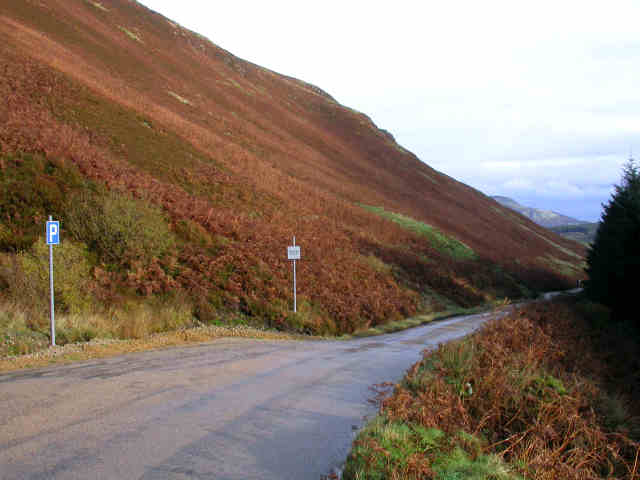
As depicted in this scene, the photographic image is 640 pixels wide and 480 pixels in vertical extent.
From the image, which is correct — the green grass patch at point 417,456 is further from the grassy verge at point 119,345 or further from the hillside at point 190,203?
the hillside at point 190,203

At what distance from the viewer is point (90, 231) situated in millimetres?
15219

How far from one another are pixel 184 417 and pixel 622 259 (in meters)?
20.5

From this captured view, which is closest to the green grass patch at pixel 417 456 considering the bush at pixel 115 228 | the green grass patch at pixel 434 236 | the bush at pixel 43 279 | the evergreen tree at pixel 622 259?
the bush at pixel 43 279

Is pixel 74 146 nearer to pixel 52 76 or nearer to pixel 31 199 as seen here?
pixel 31 199

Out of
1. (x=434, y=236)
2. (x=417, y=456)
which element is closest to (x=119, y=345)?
(x=417, y=456)

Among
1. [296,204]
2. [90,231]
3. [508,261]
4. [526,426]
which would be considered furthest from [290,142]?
[526,426]

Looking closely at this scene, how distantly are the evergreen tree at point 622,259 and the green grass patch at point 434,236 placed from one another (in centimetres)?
1034

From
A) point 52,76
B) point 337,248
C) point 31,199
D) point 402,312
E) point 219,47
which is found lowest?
point 402,312

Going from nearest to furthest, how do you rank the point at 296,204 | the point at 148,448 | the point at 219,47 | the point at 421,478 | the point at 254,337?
1. the point at 421,478
2. the point at 148,448
3. the point at 254,337
4. the point at 296,204
5. the point at 219,47

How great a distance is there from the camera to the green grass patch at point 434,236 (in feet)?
124

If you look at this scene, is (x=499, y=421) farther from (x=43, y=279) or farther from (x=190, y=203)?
(x=190, y=203)

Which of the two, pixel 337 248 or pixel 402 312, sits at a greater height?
pixel 337 248

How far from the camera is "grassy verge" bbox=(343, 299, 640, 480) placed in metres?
4.73

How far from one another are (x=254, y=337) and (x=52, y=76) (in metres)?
20.4
